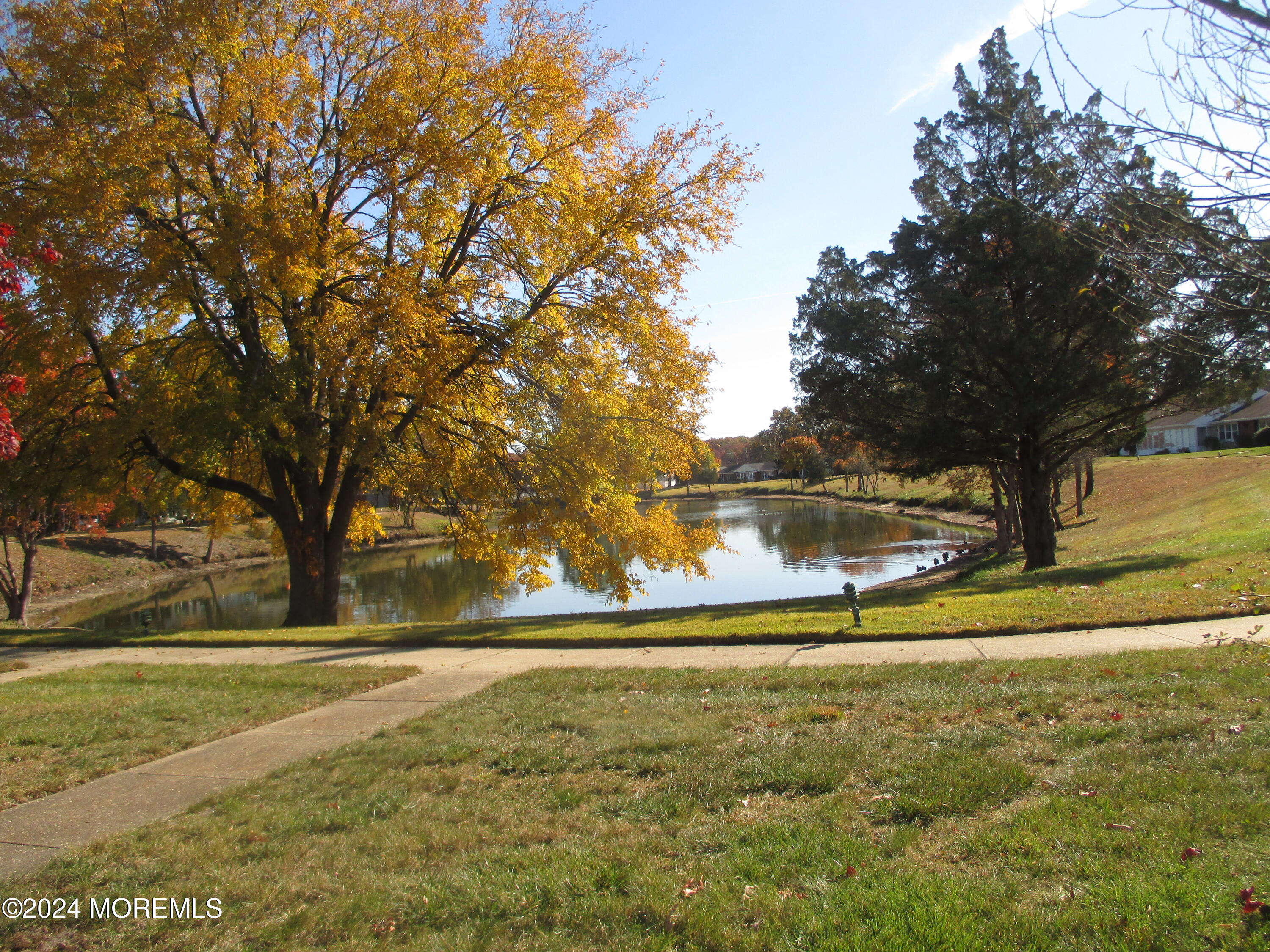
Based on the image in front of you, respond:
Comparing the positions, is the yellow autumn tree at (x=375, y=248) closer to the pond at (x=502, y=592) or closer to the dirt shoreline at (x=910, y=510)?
the pond at (x=502, y=592)

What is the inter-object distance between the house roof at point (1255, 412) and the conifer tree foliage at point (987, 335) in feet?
144

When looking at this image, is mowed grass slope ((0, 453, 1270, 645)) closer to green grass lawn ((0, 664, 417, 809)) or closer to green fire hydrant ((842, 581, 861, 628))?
green fire hydrant ((842, 581, 861, 628))

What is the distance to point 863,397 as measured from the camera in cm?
2053

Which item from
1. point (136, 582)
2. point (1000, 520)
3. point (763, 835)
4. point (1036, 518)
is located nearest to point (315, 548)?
point (763, 835)

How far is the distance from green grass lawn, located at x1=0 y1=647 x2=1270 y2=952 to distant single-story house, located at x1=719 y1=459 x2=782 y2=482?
145665 mm

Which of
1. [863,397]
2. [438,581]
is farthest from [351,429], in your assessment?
[438,581]

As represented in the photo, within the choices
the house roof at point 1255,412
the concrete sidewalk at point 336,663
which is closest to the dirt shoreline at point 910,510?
the house roof at point 1255,412

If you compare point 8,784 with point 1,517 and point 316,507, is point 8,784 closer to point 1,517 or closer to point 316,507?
point 316,507

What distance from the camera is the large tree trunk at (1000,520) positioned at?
91.0 feet

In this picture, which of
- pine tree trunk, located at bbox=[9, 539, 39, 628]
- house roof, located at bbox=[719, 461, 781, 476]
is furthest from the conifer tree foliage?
house roof, located at bbox=[719, 461, 781, 476]

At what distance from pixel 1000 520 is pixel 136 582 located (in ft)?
132

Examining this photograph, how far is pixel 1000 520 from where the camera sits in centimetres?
2881

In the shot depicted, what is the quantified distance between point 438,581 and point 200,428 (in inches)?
785

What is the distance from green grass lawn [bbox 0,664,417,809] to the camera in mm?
6270
